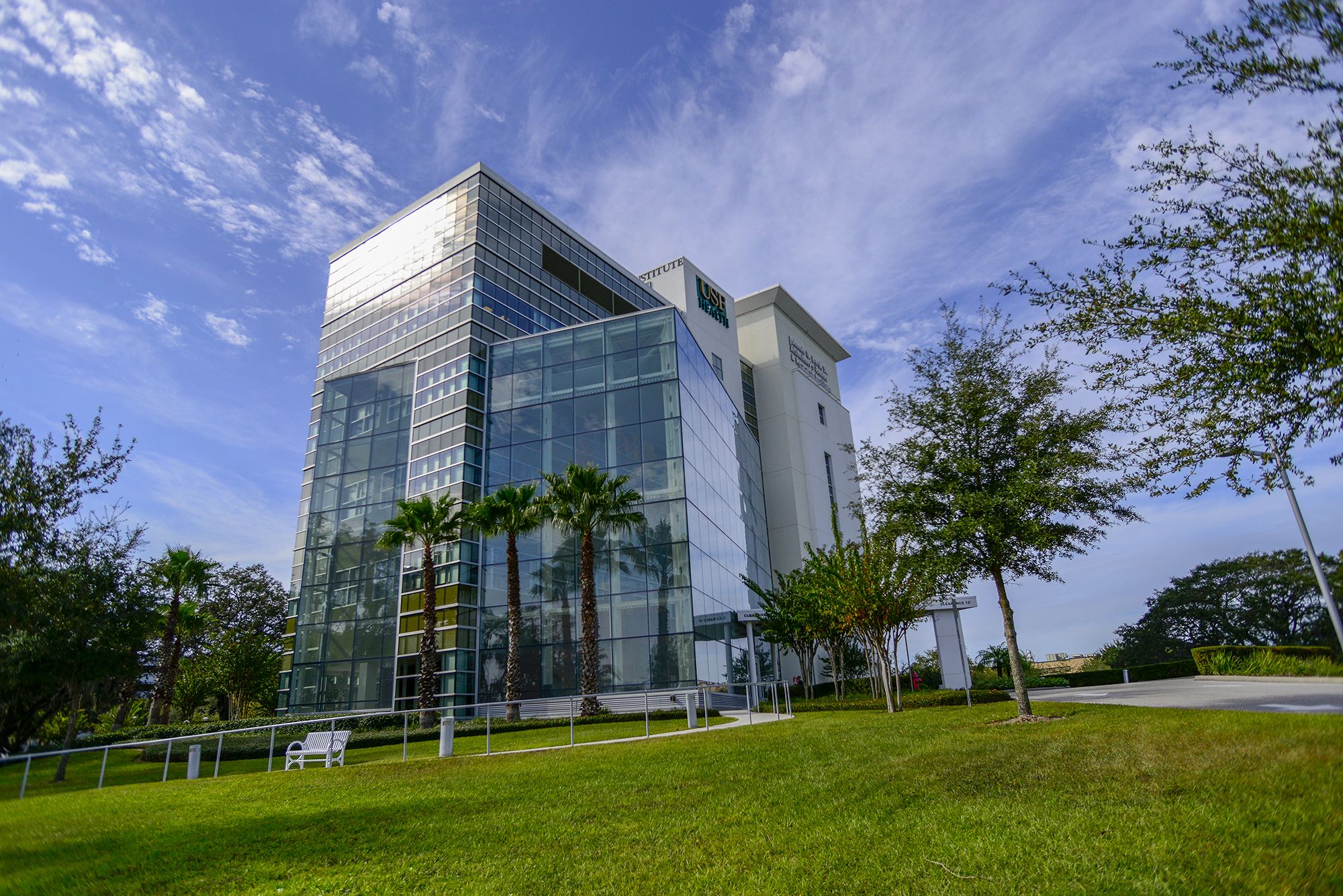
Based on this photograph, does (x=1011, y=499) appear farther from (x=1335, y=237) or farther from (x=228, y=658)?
(x=228, y=658)

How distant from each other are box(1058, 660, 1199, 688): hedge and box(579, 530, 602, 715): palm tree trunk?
94.2 feet

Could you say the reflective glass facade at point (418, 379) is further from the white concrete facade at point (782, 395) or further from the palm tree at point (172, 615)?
the white concrete facade at point (782, 395)

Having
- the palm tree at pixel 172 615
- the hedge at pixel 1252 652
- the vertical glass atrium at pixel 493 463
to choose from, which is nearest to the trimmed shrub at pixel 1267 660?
the hedge at pixel 1252 652

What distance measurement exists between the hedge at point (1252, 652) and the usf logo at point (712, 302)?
3978 cm

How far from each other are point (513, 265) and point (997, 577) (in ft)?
117

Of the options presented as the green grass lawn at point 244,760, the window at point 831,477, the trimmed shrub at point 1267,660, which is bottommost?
the green grass lawn at point 244,760

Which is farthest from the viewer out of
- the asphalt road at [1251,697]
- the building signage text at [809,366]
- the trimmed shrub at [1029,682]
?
the building signage text at [809,366]

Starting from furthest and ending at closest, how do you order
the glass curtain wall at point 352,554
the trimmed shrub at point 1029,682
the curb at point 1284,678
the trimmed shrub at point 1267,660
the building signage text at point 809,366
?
1. the building signage text at point 809,366
2. the trimmed shrub at point 1029,682
3. the glass curtain wall at point 352,554
4. the trimmed shrub at point 1267,660
5. the curb at point 1284,678

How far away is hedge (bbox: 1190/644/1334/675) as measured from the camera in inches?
1267

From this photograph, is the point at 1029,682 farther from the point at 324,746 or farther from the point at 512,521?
the point at 324,746

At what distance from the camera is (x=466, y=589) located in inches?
1364

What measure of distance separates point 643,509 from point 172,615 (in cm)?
2613

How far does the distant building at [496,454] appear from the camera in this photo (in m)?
32.1

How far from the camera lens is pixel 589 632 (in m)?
27.8
